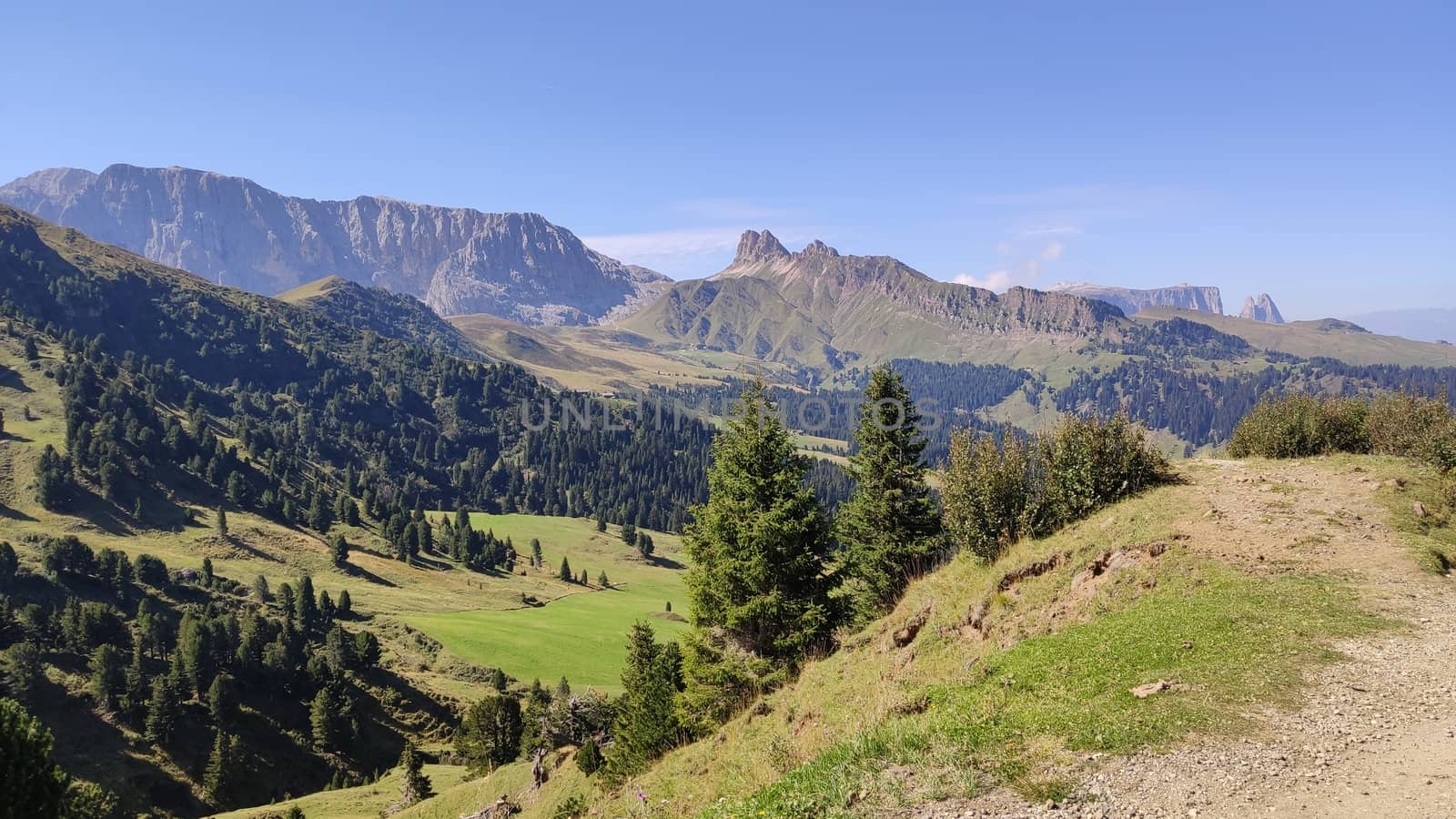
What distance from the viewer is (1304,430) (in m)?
36.2

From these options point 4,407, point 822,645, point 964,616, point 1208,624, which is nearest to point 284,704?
point 822,645

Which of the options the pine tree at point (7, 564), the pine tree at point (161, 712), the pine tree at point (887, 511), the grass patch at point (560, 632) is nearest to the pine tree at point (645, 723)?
the pine tree at point (887, 511)

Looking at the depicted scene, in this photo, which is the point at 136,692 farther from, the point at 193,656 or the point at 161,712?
the point at 193,656

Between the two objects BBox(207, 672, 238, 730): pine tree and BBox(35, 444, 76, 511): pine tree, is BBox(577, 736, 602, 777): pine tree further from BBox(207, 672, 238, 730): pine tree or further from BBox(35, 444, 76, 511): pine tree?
BBox(35, 444, 76, 511): pine tree

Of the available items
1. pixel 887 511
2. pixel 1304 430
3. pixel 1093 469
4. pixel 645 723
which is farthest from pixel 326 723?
pixel 1304 430

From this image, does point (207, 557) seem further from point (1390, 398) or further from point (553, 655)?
point (1390, 398)

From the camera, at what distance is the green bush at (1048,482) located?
88.8ft

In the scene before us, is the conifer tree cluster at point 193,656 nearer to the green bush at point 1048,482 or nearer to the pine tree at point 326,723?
the pine tree at point 326,723

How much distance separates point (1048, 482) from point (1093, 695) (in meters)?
14.8

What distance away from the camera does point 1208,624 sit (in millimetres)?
17062

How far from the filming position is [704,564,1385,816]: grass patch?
39.2 feet

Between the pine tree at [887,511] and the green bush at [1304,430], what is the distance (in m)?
18.3

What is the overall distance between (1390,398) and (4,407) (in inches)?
10445

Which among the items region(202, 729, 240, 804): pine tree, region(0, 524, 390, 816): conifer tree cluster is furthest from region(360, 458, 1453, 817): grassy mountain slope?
region(0, 524, 390, 816): conifer tree cluster
